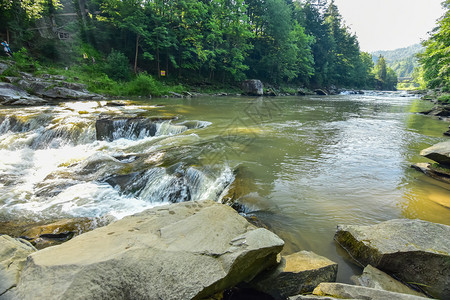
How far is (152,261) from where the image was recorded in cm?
216

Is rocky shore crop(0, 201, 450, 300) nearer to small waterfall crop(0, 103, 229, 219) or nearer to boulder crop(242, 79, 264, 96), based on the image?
small waterfall crop(0, 103, 229, 219)

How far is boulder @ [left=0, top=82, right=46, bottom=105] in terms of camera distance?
1433 centimetres

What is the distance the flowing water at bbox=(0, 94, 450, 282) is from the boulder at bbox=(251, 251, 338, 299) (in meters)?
0.44

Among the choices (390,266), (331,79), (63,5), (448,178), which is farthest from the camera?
(331,79)

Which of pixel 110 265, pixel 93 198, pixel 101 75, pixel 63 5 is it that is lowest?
pixel 93 198

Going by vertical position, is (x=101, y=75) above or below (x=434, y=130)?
above

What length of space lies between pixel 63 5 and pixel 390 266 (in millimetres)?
43236

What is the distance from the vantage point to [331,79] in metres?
58.8

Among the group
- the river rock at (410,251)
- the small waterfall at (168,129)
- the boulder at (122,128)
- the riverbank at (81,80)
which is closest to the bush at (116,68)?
the riverbank at (81,80)

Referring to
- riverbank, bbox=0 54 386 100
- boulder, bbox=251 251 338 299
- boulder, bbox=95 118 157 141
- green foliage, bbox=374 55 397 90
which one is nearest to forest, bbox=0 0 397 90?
riverbank, bbox=0 54 386 100

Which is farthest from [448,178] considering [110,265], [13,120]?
[13,120]

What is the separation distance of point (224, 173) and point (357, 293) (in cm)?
440

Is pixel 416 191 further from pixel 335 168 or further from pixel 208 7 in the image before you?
pixel 208 7

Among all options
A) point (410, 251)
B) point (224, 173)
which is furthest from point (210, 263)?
point (224, 173)
